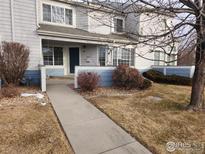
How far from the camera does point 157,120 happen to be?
16.6 ft

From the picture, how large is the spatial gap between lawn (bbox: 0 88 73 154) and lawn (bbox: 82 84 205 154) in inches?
70.6

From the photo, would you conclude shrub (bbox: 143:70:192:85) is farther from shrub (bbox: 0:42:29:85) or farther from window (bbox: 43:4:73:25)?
shrub (bbox: 0:42:29:85)

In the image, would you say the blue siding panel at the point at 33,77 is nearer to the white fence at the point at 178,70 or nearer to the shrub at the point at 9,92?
the shrub at the point at 9,92

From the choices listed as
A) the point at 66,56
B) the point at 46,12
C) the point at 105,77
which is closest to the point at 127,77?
the point at 105,77

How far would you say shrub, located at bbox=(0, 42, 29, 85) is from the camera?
24.1 feet

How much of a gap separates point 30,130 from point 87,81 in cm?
425

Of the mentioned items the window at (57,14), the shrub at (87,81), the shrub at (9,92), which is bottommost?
the shrub at (9,92)

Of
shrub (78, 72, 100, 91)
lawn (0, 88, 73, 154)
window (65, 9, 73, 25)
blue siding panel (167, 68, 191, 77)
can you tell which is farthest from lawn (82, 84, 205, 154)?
window (65, 9, 73, 25)

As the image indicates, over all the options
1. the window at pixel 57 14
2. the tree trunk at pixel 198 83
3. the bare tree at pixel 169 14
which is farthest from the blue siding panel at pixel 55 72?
the tree trunk at pixel 198 83

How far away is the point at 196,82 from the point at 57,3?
11.4 m

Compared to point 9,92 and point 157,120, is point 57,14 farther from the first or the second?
point 157,120

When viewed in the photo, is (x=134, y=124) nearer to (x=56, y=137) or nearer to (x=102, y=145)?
(x=102, y=145)

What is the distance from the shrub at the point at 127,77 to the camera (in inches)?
364

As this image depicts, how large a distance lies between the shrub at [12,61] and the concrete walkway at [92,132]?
2.77 meters
